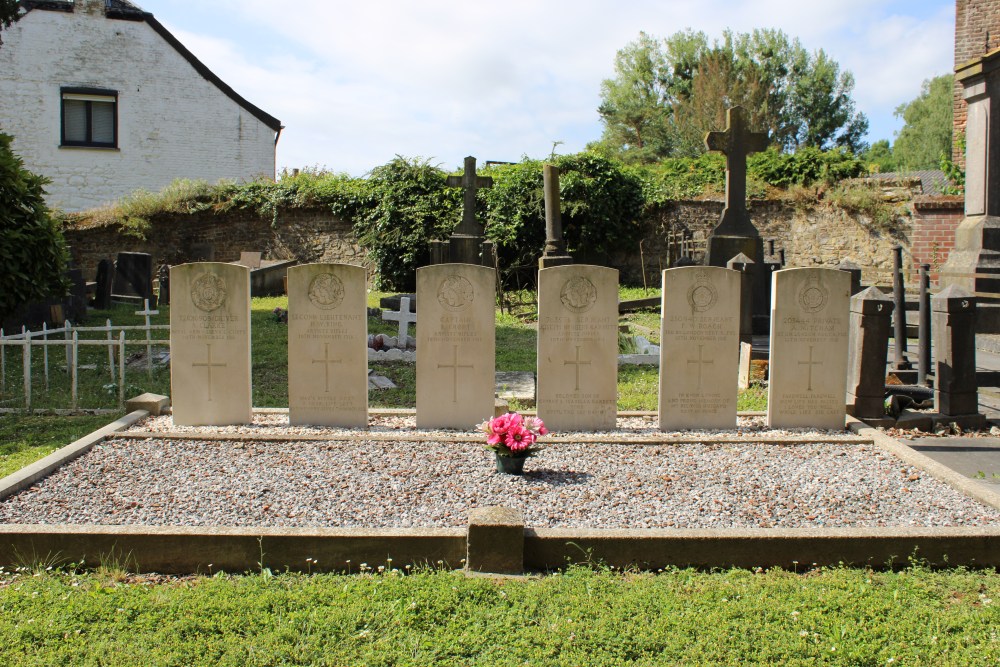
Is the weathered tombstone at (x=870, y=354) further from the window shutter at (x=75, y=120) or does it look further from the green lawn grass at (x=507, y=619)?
the window shutter at (x=75, y=120)

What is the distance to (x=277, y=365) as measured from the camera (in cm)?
993

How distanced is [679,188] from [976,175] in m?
10.5

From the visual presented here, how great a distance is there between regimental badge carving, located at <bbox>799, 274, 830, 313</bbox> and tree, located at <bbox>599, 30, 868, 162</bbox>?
34725 mm

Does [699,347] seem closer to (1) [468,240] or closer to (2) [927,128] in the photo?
(1) [468,240]

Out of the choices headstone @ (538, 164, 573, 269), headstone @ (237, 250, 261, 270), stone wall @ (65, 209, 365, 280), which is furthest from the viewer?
stone wall @ (65, 209, 365, 280)

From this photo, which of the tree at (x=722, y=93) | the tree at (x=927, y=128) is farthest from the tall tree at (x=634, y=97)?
the tree at (x=927, y=128)

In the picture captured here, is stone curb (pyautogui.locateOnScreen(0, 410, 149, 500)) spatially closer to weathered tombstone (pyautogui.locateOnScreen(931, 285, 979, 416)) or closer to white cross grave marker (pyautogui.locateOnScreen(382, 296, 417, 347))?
white cross grave marker (pyautogui.locateOnScreen(382, 296, 417, 347))

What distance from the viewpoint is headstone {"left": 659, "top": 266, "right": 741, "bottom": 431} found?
6.50 m

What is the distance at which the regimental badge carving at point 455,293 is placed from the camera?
651cm

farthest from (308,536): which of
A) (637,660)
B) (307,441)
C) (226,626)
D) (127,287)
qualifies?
(127,287)

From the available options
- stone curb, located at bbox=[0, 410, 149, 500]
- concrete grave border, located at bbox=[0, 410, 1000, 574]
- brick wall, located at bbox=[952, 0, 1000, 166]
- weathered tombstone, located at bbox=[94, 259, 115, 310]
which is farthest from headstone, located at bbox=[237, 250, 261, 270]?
brick wall, located at bbox=[952, 0, 1000, 166]

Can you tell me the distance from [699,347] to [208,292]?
4022mm

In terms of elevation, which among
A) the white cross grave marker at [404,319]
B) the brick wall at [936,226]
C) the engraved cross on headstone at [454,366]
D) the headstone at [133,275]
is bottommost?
the engraved cross on headstone at [454,366]

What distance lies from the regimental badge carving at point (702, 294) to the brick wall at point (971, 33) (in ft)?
43.5
